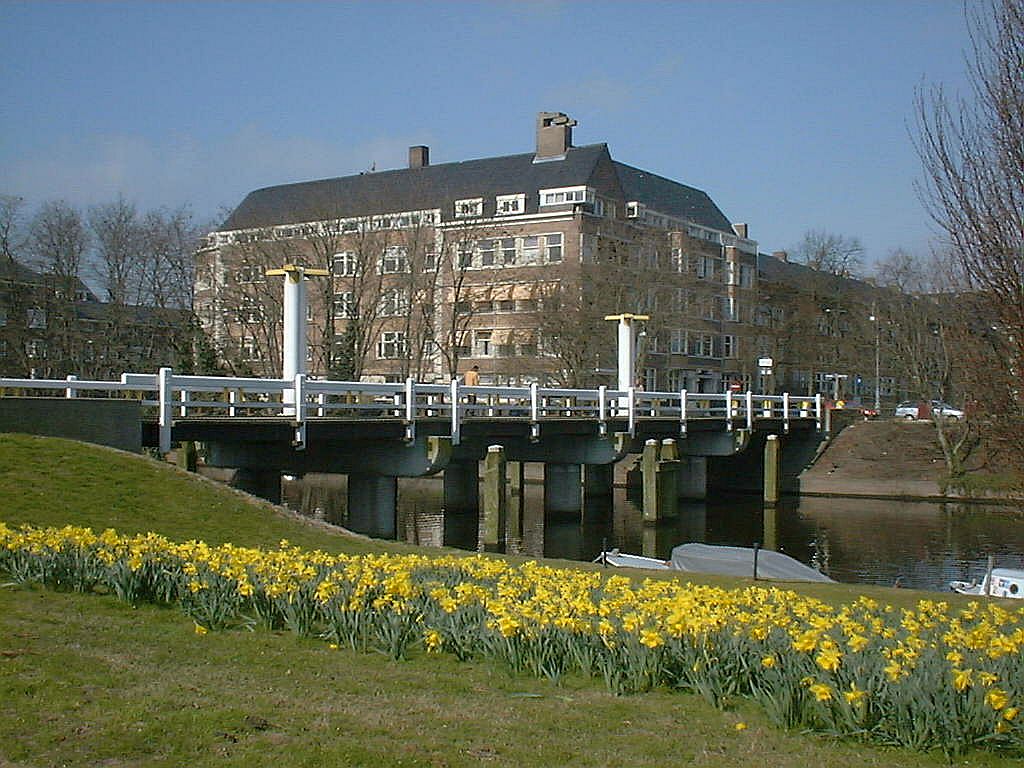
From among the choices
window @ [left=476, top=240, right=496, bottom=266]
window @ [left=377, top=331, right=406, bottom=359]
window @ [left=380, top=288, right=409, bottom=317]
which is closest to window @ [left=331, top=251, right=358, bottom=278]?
window @ [left=380, top=288, right=409, bottom=317]

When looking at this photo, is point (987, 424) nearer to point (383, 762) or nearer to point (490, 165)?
point (383, 762)

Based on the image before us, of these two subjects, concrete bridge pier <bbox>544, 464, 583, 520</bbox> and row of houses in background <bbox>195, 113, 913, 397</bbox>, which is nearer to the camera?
concrete bridge pier <bbox>544, 464, 583, 520</bbox>

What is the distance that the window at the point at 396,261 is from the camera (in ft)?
193

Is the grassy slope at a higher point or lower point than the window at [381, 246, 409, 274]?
lower

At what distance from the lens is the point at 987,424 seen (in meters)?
13.3

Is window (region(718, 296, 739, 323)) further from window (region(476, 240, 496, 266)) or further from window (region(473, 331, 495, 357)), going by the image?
window (region(476, 240, 496, 266))

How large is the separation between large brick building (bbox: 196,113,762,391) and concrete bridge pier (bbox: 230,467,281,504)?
23312 mm

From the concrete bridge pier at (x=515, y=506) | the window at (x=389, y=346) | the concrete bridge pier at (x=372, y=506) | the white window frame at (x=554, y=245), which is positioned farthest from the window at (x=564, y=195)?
the concrete bridge pier at (x=372, y=506)

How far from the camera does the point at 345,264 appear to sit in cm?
6631

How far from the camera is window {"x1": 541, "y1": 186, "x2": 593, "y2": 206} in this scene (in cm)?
7131

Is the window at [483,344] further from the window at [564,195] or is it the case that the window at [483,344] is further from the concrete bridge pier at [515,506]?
the concrete bridge pier at [515,506]

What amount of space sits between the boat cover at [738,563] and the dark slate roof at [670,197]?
2148 inches

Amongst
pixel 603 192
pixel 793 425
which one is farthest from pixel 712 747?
pixel 603 192

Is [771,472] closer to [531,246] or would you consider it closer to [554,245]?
[554,245]
